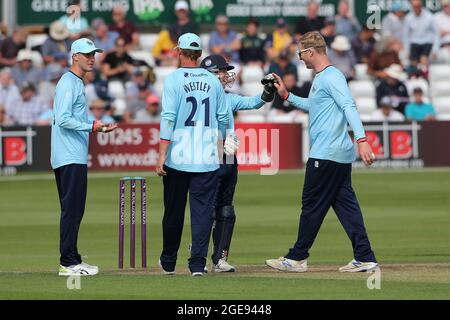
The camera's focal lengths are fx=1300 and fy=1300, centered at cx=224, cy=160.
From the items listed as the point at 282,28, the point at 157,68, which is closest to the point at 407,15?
the point at 282,28

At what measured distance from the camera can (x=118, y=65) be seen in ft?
92.3

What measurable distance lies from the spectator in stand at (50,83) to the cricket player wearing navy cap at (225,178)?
14.1 meters

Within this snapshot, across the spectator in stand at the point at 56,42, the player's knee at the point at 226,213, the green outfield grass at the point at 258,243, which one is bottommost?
the green outfield grass at the point at 258,243

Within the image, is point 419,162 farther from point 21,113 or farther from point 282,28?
point 21,113

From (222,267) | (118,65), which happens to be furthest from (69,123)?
(118,65)

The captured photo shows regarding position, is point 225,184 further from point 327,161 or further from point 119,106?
point 119,106

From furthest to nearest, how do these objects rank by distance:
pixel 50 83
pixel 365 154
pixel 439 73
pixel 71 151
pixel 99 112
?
pixel 439 73
pixel 50 83
pixel 99 112
pixel 71 151
pixel 365 154

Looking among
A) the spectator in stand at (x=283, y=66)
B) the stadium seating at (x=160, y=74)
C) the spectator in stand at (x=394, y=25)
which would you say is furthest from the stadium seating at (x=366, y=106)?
the stadium seating at (x=160, y=74)

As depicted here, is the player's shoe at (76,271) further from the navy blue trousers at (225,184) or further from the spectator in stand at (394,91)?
the spectator in stand at (394,91)

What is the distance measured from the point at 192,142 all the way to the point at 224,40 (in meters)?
17.3

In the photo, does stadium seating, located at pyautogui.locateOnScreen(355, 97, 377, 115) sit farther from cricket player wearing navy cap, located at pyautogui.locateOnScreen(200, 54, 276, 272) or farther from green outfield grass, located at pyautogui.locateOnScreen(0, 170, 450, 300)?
cricket player wearing navy cap, located at pyautogui.locateOnScreen(200, 54, 276, 272)

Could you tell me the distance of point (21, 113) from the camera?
1026 inches

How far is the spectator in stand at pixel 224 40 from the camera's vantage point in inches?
1128

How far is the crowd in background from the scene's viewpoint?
1051 inches
